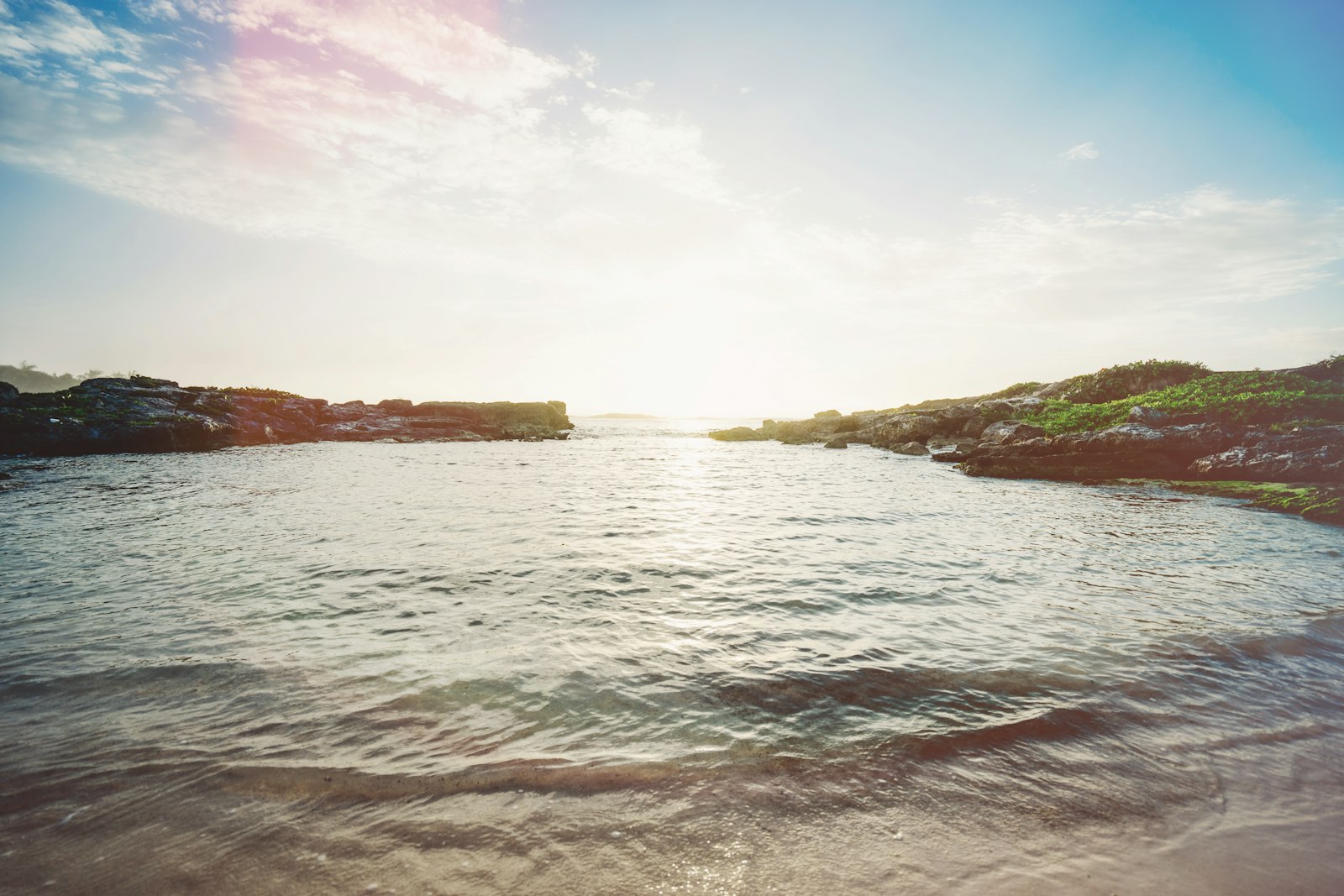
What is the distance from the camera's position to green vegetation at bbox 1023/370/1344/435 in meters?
27.1

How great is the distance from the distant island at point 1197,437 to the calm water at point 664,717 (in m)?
12.8

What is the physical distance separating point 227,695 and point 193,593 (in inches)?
188

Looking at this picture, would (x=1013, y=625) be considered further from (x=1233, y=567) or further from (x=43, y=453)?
(x=43, y=453)

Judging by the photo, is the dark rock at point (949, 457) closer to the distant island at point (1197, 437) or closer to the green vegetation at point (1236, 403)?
the distant island at point (1197, 437)

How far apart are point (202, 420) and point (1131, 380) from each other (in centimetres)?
7742

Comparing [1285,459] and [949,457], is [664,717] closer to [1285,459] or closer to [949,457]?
[1285,459]

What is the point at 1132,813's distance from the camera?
4066 mm

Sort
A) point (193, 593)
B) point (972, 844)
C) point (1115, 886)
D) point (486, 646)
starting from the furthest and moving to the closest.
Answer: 1. point (193, 593)
2. point (486, 646)
3. point (972, 844)
4. point (1115, 886)

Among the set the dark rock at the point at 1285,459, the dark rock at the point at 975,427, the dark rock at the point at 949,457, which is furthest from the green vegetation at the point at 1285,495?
the dark rock at the point at 975,427

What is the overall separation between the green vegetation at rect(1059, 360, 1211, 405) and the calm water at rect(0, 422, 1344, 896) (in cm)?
3367

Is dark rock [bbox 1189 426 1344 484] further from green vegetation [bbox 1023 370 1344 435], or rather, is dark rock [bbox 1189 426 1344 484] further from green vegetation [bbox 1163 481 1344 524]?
green vegetation [bbox 1023 370 1344 435]

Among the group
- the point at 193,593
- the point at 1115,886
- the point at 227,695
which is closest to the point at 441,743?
the point at 227,695

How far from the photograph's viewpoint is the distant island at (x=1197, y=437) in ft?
71.4

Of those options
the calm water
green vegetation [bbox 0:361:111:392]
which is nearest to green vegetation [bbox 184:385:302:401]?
the calm water
